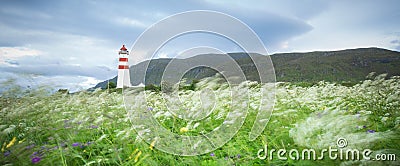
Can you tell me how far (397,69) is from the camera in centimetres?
12031

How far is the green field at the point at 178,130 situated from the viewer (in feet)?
9.40

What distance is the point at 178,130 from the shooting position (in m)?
4.54

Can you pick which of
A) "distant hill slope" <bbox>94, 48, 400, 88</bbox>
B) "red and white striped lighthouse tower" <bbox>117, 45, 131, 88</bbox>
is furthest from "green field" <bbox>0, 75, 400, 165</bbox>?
"distant hill slope" <bbox>94, 48, 400, 88</bbox>

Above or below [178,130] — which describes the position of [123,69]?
above

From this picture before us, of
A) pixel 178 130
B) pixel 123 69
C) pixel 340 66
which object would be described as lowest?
pixel 178 130

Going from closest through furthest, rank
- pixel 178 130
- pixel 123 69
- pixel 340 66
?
pixel 178 130
pixel 123 69
pixel 340 66

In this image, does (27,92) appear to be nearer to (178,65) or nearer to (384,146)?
(178,65)

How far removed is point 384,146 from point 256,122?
1936 mm

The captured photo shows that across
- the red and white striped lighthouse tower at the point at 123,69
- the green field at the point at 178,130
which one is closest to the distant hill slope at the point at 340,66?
the red and white striped lighthouse tower at the point at 123,69

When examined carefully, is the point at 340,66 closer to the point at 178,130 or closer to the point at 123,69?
the point at 123,69

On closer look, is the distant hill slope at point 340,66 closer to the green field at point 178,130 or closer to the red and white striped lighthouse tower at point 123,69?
the red and white striped lighthouse tower at point 123,69

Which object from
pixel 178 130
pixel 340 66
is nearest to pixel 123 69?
pixel 178 130

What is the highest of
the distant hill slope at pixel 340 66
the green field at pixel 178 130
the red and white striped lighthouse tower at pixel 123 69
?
the distant hill slope at pixel 340 66

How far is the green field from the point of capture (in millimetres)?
2865
